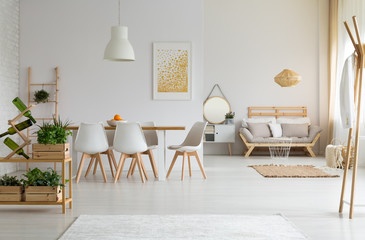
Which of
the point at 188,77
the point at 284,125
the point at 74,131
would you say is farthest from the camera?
the point at 284,125

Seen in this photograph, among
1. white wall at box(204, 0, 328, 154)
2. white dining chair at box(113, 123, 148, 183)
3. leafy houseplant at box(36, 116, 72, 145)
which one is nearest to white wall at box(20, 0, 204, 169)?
white dining chair at box(113, 123, 148, 183)

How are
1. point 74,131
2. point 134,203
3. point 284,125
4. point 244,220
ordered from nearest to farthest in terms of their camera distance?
point 244,220 < point 134,203 < point 74,131 < point 284,125

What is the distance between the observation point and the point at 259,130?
418 inches

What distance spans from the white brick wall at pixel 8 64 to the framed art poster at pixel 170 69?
7.43ft

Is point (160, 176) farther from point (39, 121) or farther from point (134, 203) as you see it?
point (39, 121)

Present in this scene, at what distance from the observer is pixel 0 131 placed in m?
7.28

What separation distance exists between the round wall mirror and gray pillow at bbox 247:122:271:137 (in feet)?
2.35

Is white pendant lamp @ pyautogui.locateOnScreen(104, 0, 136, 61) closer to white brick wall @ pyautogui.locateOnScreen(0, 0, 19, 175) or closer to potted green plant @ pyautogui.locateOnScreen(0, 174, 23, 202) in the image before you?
white brick wall @ pyautogui.locateOnScreen(0, 0, 19, 175)

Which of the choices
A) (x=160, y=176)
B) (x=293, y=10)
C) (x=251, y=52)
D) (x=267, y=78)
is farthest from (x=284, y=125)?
(x=160, y=176)

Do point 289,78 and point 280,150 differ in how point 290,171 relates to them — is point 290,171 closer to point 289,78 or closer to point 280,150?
point 289,78

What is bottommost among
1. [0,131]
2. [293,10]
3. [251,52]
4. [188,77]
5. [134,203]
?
[134,203]

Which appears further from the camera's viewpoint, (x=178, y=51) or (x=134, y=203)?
(x=178, y=51)

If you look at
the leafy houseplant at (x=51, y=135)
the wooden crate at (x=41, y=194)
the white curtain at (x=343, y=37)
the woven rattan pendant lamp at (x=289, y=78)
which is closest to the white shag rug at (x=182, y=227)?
the wooden crate at (x=41, y=194)

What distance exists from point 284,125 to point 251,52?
1852mm
